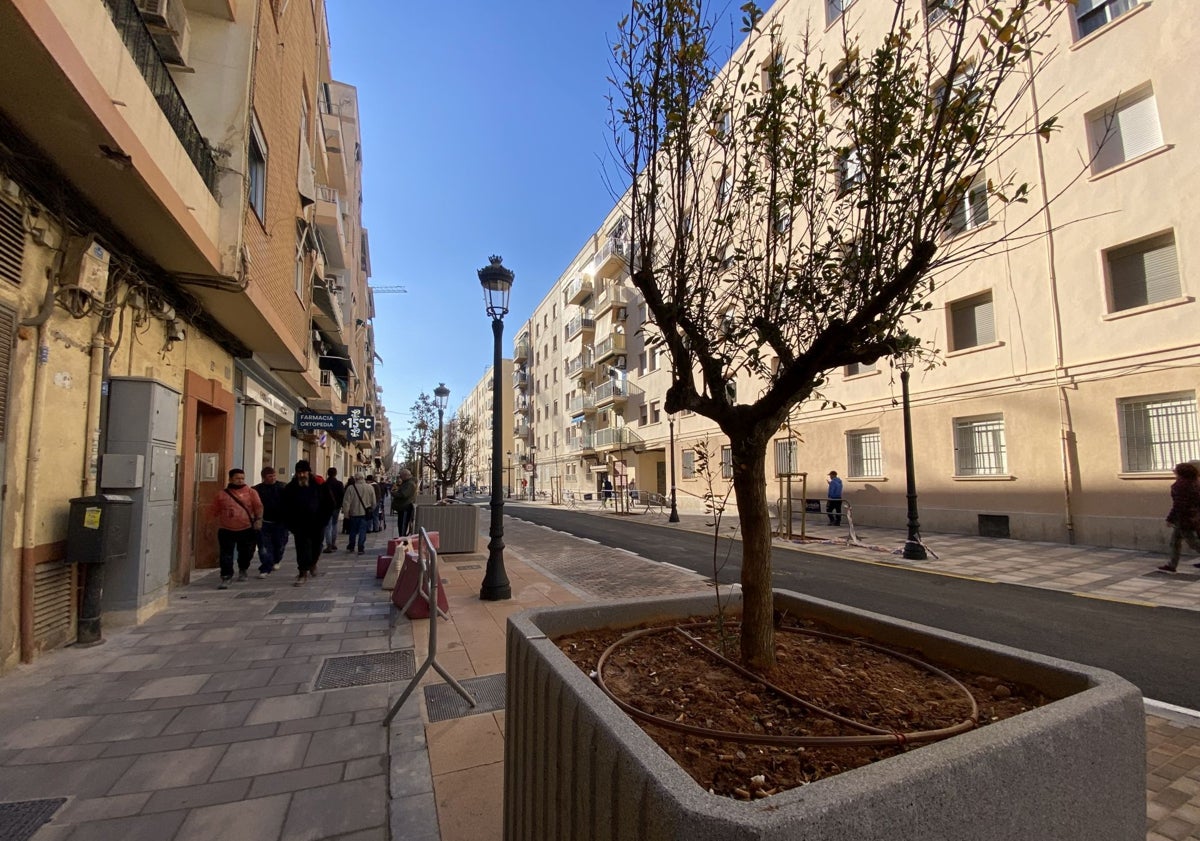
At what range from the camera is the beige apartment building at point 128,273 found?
455 centimetres

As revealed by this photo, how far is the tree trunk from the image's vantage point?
2746 mm

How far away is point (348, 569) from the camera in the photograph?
402 inches

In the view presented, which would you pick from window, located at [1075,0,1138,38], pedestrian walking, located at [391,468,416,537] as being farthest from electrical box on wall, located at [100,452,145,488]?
window, located at [1075,0,1138,38]

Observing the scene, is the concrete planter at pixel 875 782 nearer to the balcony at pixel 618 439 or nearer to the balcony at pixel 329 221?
the balcony at pixel 329 221

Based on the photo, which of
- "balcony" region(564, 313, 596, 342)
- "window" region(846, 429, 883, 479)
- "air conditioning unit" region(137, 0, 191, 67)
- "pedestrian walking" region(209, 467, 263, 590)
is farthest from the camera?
"balcony" region(564, 313, 596, 342)

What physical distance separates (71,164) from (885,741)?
7.12 metres

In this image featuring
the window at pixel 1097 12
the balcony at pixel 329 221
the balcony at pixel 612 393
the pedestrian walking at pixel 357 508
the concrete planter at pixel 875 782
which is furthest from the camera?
the balcony at pixel 612 393

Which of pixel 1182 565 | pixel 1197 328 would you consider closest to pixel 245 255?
pixel 1182 565

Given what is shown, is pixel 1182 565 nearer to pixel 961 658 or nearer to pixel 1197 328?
pixel 1197 328

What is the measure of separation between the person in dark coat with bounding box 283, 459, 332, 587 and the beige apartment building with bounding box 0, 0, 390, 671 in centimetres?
139

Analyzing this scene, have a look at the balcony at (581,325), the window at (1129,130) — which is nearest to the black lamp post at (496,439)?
the window at (1129,130)

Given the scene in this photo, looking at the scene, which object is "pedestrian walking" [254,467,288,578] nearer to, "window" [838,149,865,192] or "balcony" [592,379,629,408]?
"window" [838,149,865,192]

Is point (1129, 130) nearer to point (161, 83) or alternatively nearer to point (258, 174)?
point (258, 174)

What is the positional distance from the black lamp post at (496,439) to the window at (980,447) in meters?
13.3
